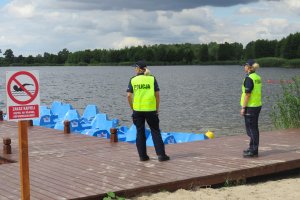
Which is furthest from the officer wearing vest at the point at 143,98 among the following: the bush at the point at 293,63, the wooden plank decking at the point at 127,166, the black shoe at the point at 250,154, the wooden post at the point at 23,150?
the bush at the point at 293,63

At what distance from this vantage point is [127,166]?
7.95 metres

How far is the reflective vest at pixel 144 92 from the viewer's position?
25.9 ft

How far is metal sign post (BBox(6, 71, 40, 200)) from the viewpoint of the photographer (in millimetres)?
5074

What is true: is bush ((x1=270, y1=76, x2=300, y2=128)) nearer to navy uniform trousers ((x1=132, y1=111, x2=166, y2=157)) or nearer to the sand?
the sand

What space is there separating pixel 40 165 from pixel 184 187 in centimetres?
265

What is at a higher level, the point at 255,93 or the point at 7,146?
the point at 255,93

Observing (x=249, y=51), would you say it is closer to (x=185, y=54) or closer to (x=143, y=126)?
(x=185, y=54)

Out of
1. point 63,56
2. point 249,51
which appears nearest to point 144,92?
point 249,51

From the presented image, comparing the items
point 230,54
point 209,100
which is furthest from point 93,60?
point 209,100

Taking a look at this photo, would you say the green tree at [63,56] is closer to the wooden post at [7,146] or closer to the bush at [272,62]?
the bush at [272,62]

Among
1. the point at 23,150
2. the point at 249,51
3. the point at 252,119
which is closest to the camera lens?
the point at 23,150

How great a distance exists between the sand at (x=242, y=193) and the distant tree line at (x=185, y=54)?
97.2 meters

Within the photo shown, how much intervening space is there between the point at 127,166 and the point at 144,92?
1.28 meters

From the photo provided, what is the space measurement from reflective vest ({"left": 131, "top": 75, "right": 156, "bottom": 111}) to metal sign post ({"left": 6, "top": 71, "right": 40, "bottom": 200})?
2832mm
